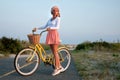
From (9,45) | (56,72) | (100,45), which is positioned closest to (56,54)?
(56,72)

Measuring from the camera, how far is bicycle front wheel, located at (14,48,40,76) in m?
10.5

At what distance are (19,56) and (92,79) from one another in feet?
7.53

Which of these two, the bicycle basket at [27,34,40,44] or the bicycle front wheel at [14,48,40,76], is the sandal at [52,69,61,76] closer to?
the bicycle front wheel at [14,48,40,76]

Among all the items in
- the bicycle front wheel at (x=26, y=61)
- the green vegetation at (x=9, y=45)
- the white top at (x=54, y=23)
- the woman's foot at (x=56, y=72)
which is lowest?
the woman's foot at (x=56, y=72)

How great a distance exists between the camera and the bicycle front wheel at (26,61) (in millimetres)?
10516

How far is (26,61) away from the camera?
426 inches

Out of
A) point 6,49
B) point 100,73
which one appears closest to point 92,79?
point 100,73

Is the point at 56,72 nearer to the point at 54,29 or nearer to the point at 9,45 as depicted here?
the point at 54,29

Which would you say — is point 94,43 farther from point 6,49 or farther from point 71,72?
point 71,72

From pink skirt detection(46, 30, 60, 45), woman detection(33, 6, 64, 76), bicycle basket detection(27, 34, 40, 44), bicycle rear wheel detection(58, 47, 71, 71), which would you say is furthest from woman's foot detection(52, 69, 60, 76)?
bicycle basket detection(27, 34, 40, 44)

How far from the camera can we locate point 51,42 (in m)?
11.0

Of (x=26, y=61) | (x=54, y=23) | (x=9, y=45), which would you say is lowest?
(x=26, y=61)

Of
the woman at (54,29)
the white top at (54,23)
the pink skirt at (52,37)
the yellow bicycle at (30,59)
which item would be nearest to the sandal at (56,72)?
the woman at (54,29)

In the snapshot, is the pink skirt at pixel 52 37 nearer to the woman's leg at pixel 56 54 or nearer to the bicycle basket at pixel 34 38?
the woman's leg at pixel 56 54
